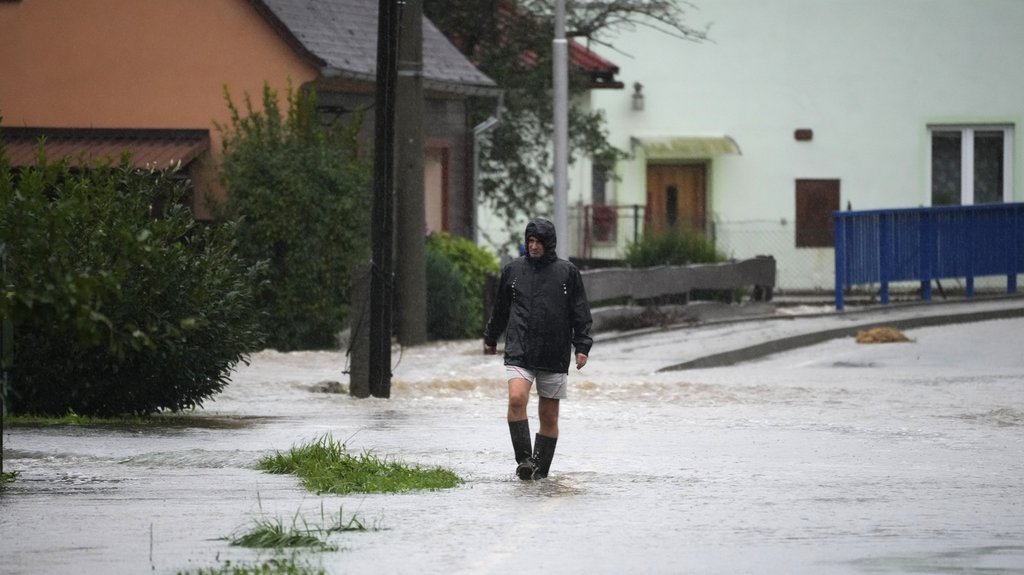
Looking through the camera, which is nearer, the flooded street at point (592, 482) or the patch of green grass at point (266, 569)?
the patch of green grass at point (266, 569)

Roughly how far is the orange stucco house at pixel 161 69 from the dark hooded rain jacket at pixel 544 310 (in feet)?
44.7

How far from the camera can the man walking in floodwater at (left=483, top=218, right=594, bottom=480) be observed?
11.4m

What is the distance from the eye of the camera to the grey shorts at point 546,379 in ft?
37.6

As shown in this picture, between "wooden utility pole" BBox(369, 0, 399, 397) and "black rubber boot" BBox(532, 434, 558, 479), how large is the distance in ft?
19.4

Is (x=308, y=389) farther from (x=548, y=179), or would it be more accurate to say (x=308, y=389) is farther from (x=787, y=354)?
(x=548, y=179)

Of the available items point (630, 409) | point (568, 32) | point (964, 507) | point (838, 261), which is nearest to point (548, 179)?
point (568, 32)

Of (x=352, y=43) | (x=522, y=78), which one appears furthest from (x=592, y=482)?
(x=522, y=78)

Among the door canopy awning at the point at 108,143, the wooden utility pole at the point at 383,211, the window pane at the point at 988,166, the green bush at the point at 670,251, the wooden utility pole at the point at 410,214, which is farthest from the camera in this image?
the window pane at the point at 988,166

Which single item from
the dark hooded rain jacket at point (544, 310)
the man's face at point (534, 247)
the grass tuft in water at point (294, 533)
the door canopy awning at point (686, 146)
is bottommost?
the grass tuft in water at point (294, 533)

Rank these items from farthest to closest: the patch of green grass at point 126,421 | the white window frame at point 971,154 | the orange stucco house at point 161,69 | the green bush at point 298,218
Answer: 1. the white window frame at point 971,154
2. the orange stucco house at point 161,69
3. the green bush at point 298,218
4. the patch of green grass at point 126,421

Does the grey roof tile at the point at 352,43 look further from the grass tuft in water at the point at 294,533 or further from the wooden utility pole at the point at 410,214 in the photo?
the grass tuft in water at the point at 294,533

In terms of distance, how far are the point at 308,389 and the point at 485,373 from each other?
2.57 metres

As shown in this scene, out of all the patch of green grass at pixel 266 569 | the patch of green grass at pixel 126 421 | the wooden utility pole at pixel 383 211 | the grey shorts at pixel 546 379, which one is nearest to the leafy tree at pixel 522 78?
the wooden utility pole at pixel 383 211

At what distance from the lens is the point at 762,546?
28.9 ft
